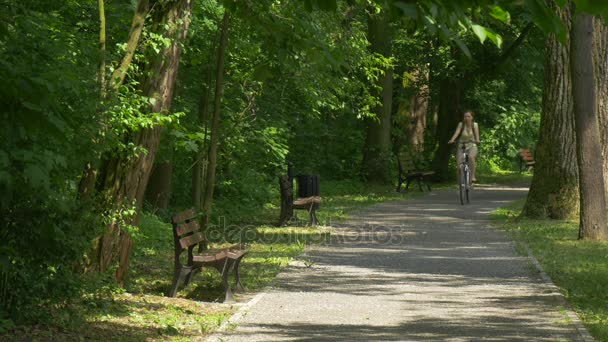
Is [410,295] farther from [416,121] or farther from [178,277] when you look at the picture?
[416,121]

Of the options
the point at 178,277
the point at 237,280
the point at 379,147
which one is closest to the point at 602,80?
the point at 237,280

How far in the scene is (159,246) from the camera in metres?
16.8

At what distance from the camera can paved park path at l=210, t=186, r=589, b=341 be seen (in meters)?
9.45

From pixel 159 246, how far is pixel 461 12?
1219 centimetres

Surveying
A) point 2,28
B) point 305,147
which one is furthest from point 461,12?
point 305,147

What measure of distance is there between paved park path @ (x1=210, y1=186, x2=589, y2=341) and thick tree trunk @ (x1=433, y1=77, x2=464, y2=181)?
58.2ft

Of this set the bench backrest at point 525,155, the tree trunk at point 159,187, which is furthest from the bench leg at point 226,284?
the bench backrest at point 525,155

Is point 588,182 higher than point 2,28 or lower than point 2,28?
lower

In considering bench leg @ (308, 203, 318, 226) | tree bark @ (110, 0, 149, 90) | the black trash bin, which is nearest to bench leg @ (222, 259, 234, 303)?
tree bark @ (110, 0, 149, 90)

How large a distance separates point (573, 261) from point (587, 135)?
10.5 feet

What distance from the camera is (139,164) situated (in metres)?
12.1

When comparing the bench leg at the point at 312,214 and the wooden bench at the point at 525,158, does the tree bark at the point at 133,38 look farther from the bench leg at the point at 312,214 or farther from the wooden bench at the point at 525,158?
the wooden bench at the point at 525,158

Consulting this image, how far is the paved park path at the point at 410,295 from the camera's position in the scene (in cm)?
945

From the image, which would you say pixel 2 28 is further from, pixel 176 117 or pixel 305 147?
pixel 305 147
